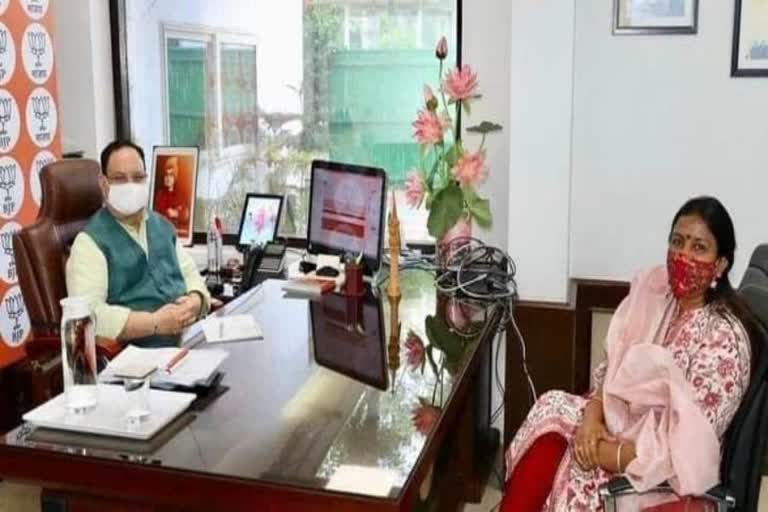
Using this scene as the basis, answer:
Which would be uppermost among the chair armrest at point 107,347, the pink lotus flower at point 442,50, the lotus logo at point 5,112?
the pink lotus flower at point 442,50

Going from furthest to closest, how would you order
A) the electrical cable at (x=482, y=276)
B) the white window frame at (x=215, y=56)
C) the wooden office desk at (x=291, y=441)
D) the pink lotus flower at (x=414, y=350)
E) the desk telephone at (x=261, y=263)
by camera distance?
the white window frame at (x=215, y=56), the desk telephone at (x=261, y=263), the electrical cable at (x=482, y=276), the pink lotus flower at (x=414, y=350), the wooden office desk at (x=291, y=441)

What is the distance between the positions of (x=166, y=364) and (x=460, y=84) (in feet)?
5.05

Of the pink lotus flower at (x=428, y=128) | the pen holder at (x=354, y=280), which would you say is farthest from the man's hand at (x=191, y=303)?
the pink lotus flower at (x=428, y=128)

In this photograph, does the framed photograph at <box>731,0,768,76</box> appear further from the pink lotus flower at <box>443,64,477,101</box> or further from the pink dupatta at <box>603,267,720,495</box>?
the pink dupatta at <box>603,267,720,495</box>

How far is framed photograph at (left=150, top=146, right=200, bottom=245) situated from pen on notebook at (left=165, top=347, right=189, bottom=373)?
1.67 m

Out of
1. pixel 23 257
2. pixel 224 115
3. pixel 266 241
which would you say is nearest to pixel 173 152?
pixel 224 115

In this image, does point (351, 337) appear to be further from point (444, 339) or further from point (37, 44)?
point (37, 44)

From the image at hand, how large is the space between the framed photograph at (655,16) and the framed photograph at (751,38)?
0.47 ft

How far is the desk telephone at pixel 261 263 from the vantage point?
3.44 meters

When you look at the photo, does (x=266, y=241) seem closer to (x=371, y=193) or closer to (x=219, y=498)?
(x=371, y=193)

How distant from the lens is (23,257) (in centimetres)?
276

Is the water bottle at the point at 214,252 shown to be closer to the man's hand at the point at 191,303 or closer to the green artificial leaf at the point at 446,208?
the man's hand at the point at 191,303

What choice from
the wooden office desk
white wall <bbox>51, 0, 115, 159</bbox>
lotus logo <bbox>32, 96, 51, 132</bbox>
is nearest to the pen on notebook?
the wooden office desk

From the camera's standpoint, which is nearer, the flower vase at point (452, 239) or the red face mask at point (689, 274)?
the red face mask at point (689, 274)
